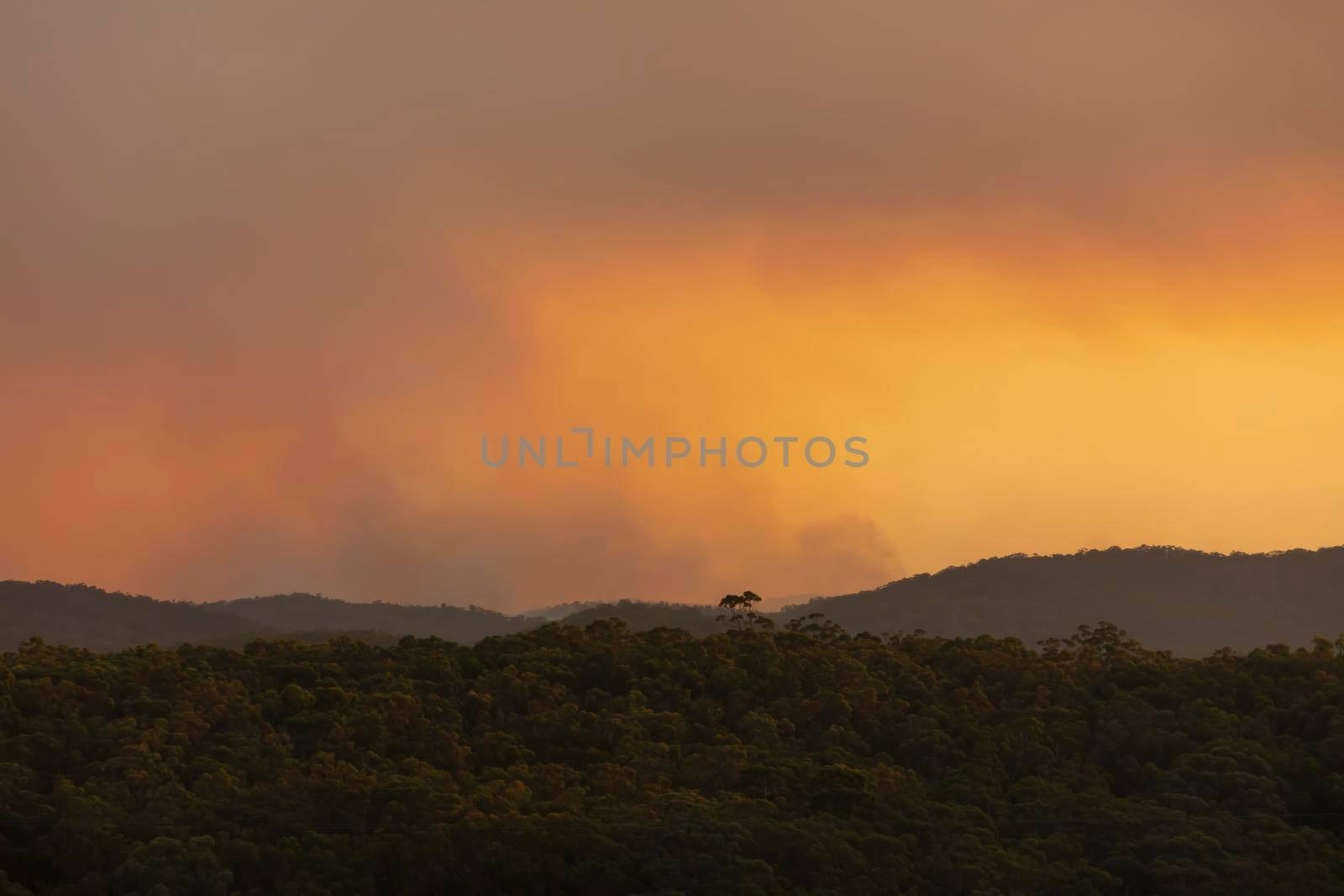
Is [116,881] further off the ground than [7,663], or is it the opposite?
[7,663]

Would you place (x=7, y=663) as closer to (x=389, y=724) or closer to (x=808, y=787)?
(x=389, y=724)

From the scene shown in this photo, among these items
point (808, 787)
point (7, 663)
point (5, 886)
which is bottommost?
point (5, 886)

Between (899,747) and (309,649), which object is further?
(309,649)

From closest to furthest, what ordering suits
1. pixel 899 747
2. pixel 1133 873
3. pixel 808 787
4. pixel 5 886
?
pixel 5 886, pixel 1133 873, pixel 808 787, pixel 899 747

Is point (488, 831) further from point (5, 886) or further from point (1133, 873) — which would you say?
point (1133, 873)

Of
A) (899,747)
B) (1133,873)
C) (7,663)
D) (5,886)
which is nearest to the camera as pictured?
(5,886)

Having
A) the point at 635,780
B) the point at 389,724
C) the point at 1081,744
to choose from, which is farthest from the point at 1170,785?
the point at 389,724
